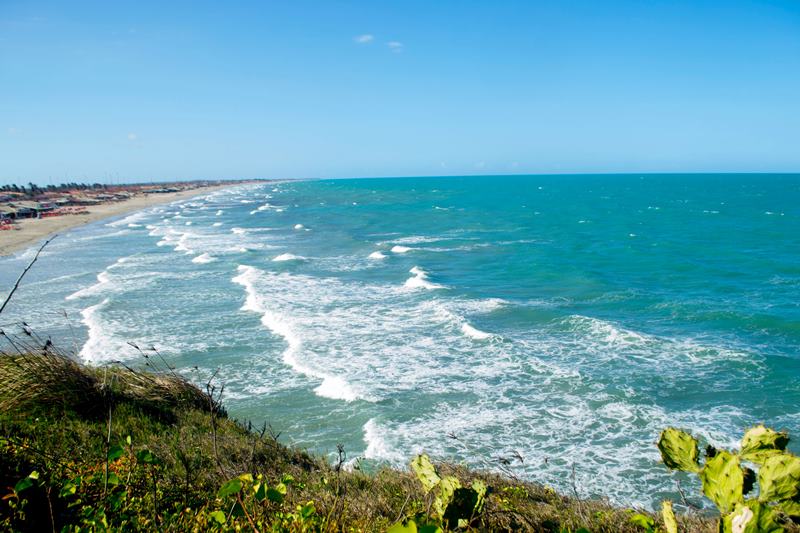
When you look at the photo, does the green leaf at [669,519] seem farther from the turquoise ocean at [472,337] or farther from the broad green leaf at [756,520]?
the turquoise ocean at [472,337]

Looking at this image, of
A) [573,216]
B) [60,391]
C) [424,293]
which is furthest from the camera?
[573,216]

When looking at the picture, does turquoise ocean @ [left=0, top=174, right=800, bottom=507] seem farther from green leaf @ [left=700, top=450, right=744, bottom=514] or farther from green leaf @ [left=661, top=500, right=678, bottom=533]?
green leaf @ [left=700, top=450, right=744, bottom=514]

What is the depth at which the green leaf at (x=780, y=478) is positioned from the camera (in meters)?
2.77

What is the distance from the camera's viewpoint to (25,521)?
3.87 meters

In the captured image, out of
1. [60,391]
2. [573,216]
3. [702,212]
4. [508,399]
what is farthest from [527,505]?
[702,212]

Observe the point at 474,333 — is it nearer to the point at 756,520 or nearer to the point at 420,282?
the point at 420,282

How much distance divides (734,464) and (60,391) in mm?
8941

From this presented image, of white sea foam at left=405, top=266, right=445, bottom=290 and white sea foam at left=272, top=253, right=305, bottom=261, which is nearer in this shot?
white sea foam at left=405, top=266, right=445, bottom=290

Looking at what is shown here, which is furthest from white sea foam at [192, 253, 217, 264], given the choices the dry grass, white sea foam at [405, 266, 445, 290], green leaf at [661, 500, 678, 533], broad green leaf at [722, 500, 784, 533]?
broad green leaf at [722, 500, 784, 533]

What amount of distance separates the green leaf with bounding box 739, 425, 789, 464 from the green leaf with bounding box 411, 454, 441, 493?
196 cm

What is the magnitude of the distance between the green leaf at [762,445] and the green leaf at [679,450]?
0.94ft

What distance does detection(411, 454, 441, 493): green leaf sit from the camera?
3.68 m

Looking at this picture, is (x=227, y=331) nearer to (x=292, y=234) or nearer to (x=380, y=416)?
(x=380, y=416)

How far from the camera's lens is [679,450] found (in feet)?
10.8
